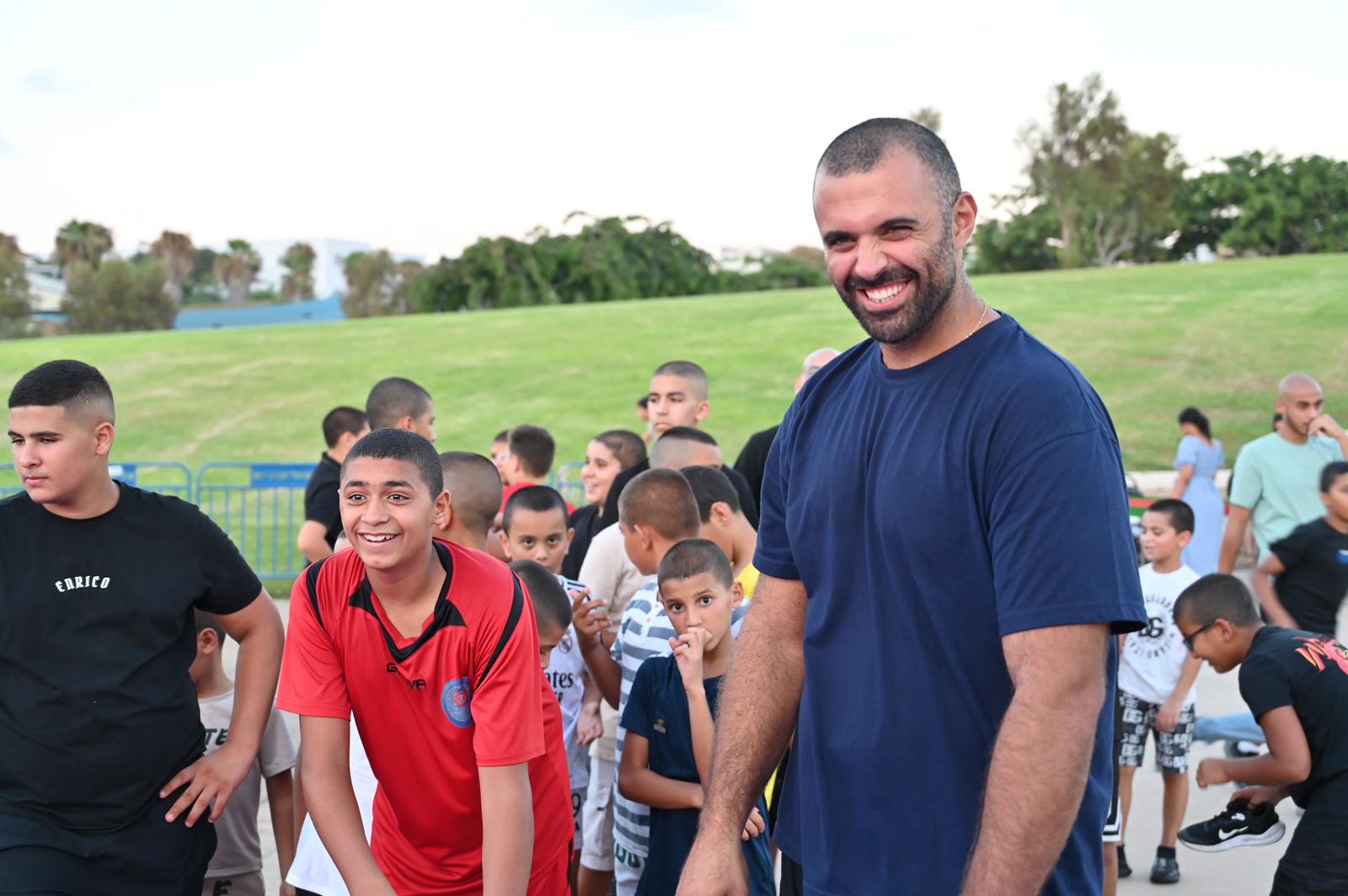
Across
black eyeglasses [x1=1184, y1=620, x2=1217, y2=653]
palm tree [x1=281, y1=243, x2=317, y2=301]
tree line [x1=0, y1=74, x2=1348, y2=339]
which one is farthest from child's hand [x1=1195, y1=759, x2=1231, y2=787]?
palm tree [x1=281, y1=243, x2=317, y2=301]

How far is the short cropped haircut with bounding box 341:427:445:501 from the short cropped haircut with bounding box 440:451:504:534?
1198 millimetres

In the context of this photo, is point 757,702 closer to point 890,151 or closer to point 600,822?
point 890,151

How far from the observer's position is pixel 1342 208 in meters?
57.5

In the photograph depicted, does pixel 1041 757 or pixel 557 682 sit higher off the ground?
pixel 1041 757

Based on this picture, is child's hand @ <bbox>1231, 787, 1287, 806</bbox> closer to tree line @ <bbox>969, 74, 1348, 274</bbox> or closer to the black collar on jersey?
the black collar on jersey

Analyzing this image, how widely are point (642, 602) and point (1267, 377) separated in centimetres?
2391

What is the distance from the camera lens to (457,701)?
305 centimetres

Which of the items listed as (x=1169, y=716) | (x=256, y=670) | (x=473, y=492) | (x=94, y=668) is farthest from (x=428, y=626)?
(x=1169, y=716)

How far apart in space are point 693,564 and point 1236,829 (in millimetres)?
2263

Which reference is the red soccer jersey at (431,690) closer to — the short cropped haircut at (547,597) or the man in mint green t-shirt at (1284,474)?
the short cropped haircut at (547,597)

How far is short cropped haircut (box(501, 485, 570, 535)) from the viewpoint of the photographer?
5270 millimetres

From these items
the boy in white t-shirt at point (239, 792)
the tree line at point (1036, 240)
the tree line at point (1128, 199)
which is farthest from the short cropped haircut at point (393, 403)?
the tree line at point (1128, 199)

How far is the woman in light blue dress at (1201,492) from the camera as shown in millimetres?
10078

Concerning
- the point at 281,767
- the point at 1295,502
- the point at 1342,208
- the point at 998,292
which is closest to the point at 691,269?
the point at 998,292
